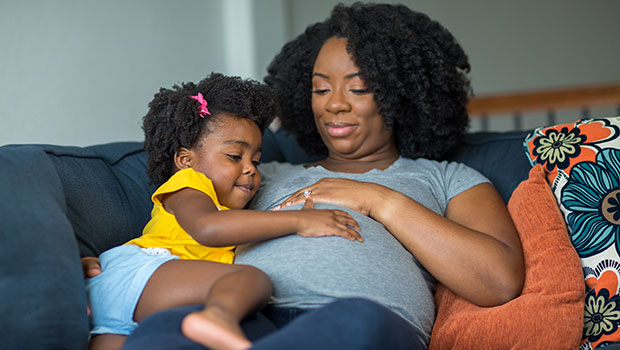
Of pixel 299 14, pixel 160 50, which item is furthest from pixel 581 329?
pixel 299 14

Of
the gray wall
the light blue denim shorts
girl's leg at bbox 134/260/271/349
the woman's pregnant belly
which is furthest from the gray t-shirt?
the gray wall

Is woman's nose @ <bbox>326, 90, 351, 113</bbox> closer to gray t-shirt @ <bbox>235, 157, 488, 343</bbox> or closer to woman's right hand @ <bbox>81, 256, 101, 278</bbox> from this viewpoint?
gray t-shirt @ <bbox>235, 157, 488, 343</bbox>

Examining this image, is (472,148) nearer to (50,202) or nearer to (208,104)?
(208,104)

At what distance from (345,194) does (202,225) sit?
47 cm

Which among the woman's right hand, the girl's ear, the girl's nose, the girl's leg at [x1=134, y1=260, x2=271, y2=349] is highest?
the girl's ear

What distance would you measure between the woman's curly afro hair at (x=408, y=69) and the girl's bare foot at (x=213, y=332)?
1.10m

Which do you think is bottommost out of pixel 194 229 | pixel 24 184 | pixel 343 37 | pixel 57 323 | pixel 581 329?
pixel 581 329

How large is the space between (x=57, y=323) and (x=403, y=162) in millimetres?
1210

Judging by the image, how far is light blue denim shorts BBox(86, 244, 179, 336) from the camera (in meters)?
1.32

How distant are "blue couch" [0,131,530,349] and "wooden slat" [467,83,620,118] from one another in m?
2.97

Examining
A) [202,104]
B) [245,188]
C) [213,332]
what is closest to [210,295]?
[213,332]

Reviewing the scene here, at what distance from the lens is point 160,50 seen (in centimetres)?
315

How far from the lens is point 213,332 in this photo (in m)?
1.01

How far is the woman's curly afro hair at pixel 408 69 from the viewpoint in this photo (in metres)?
1.95
